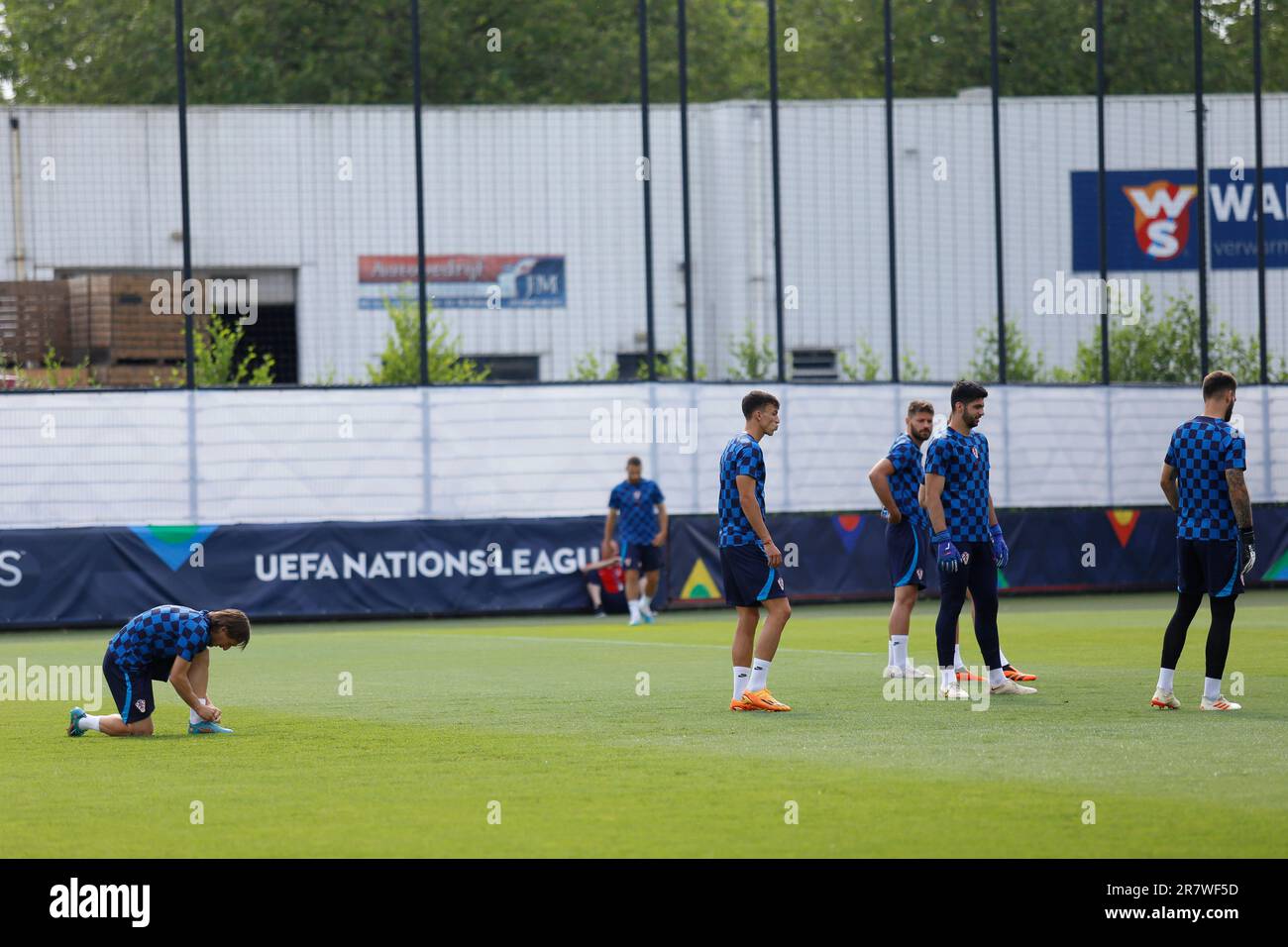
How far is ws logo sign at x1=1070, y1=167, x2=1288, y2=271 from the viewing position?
110ft

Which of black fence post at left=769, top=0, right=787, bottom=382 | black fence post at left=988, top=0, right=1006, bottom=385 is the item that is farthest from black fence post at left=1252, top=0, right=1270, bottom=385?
black fence post at left=769, top=0, right=787, bottom=382

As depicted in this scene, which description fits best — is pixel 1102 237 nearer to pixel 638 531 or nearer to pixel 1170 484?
pixel 638 531

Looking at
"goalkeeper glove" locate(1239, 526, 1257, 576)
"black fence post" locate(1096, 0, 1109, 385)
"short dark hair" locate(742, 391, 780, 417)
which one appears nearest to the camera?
"goalkeeper glove" locate(1239, 526, 1257, 576)

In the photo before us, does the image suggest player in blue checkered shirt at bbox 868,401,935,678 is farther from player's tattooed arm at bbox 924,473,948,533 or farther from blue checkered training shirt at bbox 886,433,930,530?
player's tattooed arm at bbox 924,473,948,533

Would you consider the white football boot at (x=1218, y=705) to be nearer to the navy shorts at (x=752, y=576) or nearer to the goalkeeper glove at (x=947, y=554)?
the goalkeeper glove at (x=947, y=554)

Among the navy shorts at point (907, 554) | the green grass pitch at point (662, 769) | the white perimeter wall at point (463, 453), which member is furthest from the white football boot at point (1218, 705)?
the white perimeter wall at point (463, 453)

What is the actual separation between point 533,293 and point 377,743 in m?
24.2

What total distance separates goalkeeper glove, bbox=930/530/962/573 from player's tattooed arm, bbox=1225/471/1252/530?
201 cm

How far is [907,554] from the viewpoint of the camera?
47.6 feet

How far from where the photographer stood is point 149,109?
33.4 m

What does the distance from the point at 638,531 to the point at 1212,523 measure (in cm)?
1251

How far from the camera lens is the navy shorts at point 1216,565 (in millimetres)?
11336

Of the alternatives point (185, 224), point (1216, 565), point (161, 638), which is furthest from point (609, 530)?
point (1216, 565)

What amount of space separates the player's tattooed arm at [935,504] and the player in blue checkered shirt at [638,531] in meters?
10.7
